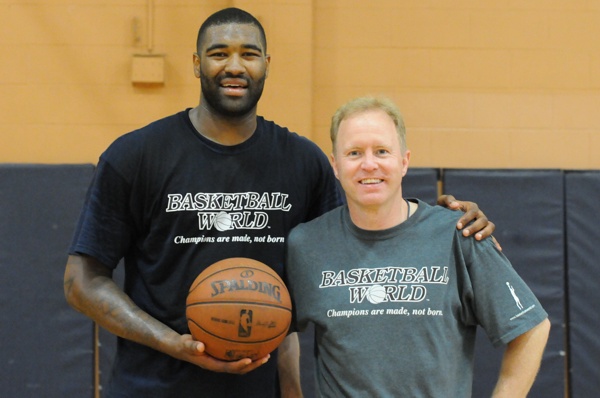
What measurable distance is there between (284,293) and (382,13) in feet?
10.4

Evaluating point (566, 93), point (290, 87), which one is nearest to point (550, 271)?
point (566, 93)

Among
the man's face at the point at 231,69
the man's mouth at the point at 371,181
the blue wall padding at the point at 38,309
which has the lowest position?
the blue wall padding at the point at 38,309

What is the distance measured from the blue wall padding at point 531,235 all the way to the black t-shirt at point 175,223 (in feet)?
8.00

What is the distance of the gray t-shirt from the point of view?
76.8 inches

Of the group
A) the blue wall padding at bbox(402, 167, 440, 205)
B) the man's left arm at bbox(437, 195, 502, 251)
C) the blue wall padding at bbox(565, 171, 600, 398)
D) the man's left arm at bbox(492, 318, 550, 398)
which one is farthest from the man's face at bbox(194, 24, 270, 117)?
the blue wall padding at bbox(565, 171, 600, 398)

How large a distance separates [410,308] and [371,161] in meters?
0.40

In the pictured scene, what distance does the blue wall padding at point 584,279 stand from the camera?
14.8ft

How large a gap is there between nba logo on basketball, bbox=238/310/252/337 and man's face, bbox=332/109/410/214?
0.43 metres

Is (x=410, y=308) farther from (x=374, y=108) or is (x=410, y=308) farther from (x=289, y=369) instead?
(x=289, y=369)

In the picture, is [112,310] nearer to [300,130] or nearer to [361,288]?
[361,288]

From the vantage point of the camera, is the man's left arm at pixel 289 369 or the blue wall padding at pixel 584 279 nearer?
the man's left arm at pixel 289 369

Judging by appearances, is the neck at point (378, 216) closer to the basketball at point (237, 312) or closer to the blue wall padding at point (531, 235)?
the basketball at point (237, 312)

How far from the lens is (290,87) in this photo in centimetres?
473

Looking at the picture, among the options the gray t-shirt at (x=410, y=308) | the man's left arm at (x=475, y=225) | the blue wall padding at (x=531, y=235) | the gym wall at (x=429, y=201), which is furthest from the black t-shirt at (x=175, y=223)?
the blue wall padding at (x=531, y=235)
